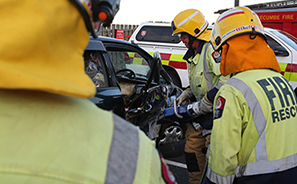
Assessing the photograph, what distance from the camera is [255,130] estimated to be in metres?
1.52

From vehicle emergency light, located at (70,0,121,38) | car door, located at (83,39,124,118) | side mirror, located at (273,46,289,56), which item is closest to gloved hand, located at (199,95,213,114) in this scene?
car door, located at (83,39,124,118)

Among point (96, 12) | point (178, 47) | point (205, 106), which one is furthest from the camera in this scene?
point (178, 47)

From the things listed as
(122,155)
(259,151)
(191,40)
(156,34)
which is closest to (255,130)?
(259,151)

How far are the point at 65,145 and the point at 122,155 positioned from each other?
12cm

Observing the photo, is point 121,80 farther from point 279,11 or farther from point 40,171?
point 279,11

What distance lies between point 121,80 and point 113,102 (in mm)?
1237

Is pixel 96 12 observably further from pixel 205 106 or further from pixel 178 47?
pixel 178 47

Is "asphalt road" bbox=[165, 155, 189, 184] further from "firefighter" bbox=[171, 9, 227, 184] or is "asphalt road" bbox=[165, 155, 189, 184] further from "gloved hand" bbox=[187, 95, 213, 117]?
"gloved hand" bbox=[187, 95, 213, 117]

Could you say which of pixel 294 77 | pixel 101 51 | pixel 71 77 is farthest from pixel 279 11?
pixel 71 77

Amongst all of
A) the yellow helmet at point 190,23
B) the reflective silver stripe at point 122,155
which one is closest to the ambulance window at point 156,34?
the yellow helmet at point 190,23

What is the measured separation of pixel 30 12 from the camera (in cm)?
53

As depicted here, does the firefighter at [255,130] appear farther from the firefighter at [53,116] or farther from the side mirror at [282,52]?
the side mirror at [282,52]

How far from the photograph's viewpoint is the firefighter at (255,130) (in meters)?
1.52

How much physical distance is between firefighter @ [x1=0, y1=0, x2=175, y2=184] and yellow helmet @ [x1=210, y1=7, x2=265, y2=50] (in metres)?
1.42
